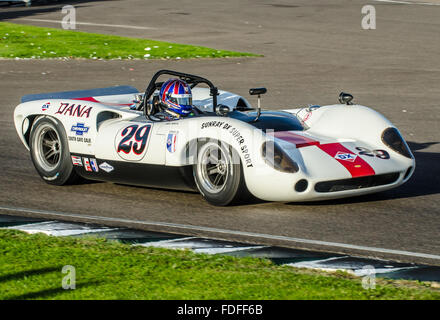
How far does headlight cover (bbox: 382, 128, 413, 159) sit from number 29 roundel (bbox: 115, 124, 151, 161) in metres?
2.25

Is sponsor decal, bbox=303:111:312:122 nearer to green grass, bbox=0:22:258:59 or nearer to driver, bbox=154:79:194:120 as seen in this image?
driver, bbox=154:79:194:120

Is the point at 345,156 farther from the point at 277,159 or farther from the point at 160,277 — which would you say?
the point at 160,277

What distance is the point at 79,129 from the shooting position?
869 cm

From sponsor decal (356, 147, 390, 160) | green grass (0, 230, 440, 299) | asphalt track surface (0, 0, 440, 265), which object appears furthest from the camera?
sponsor decal (356, 147, 390, 160)

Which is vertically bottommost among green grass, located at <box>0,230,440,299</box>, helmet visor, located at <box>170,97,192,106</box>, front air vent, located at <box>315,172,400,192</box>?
green grass, located at <box>0,230,440,299</box>

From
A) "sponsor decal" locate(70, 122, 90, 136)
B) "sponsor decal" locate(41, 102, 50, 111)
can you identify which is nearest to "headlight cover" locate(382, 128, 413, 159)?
"sponsor decal" locate(70, 122, 90, 136)

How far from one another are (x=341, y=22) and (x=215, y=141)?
19.3 metres

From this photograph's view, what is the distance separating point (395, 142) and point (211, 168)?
5.91 ft

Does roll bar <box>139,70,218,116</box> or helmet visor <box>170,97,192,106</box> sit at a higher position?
roll bar <box>139,70,218,116</box>

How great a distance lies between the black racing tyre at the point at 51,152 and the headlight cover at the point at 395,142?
3137 mm

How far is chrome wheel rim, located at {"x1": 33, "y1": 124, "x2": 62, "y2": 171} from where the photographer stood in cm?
900

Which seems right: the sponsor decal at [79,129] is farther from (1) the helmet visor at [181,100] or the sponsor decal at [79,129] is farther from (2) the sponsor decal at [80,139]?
(1) the helmet visor at [181,100]

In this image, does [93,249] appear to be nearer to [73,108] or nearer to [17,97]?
[73,108]
